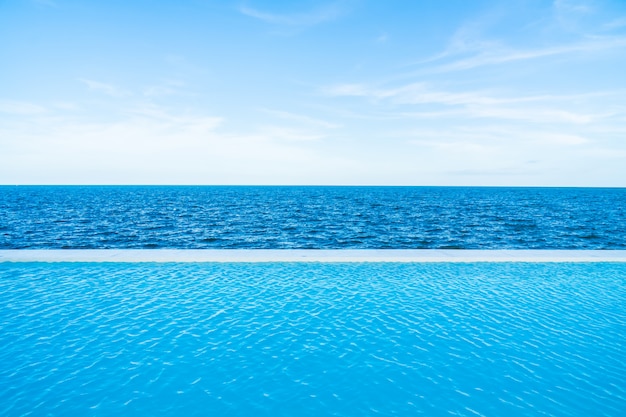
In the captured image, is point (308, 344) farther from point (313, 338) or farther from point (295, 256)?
point (295, 256)

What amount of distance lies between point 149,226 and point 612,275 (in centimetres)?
3892

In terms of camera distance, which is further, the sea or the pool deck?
the pool deck

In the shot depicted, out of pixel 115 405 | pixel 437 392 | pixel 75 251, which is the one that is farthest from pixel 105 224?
pixel 437 392

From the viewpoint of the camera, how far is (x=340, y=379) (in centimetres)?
786

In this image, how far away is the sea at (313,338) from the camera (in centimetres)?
709

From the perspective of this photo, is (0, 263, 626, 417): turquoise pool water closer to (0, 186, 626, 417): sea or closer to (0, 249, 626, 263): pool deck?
(0, 186, 626, 417): sea

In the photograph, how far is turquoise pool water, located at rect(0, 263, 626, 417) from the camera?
7.07 meters

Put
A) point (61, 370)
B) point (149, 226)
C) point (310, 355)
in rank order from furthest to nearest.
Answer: point (149, 226), point (310, 355), point (61, 370)

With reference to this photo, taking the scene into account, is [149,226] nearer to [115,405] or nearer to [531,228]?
[115,405]

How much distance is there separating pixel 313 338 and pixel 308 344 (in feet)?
1.23

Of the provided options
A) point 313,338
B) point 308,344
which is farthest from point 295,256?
point 308,344

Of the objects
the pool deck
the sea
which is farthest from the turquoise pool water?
the pool deck

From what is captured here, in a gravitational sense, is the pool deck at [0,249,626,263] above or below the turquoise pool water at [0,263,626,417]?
above

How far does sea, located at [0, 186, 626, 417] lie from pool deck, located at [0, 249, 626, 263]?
0.38 meters
